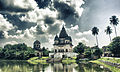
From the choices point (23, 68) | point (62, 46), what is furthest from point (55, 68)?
point (62, 46)

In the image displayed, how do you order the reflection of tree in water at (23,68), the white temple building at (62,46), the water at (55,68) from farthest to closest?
the white temple building at (62,46) → the reflection of tree in water at (23,68) → the water at (55,68)

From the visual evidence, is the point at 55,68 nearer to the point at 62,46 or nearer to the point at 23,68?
the point at 23,68

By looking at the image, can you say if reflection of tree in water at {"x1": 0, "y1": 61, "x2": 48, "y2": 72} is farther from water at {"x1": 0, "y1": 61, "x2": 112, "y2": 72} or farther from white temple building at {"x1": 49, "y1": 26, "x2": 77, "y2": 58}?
white temple building at {"x1": 49, "y1": 26, "x2": 77, "y2": 58}

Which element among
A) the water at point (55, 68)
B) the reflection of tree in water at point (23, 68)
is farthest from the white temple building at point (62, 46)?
the water at point (55, 68)

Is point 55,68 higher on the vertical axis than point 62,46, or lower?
lower

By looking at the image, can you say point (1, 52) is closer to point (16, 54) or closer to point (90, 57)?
point (16, 54)

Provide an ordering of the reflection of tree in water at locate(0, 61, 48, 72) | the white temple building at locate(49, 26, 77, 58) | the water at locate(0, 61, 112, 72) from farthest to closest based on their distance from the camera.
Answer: the white temple building at locate(49, 26, 77, 58) → the reflection of tree in water at locate(0, 61, 48, 72) → the water at locate(0, 61, 112, 72)

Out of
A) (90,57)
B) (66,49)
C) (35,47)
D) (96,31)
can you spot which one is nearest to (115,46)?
(90,57)

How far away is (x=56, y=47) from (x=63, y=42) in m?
5.70

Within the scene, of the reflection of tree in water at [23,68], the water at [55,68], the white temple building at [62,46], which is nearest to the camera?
the water at [55,68]

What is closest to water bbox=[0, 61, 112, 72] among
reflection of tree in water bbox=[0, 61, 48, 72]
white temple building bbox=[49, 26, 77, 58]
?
reflection of tree in water bbox=[0, 61, 48, 72]

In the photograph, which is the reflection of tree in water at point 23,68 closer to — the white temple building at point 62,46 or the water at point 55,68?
the water at point 55,68

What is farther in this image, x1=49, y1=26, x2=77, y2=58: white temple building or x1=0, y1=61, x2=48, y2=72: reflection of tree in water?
x1=49, y1=26, x2=77, y2=58: white temple building

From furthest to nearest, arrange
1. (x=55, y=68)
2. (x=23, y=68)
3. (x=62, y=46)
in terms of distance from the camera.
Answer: (x=62, y=46) < (x=23, y=68) < (x=55, y=68)
